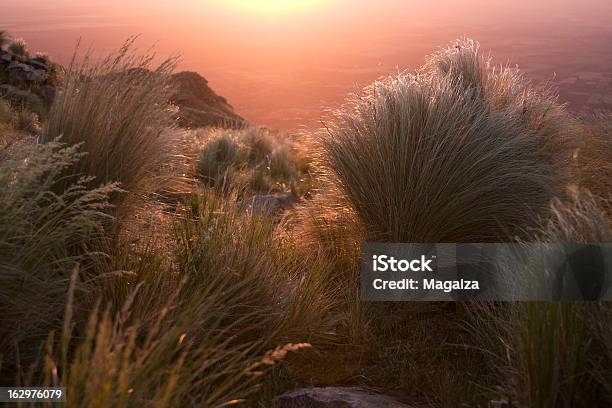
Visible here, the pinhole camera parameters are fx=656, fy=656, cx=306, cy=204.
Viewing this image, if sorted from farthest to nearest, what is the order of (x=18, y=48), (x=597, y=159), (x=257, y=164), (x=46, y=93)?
(x=18, y=48) < (x=46, y=93) < (x=257, y=164) < (x=597, y=159)

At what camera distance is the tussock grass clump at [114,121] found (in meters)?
3.81

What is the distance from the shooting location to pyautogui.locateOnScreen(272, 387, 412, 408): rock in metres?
Result: 2.81

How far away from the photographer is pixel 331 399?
9.29 ft

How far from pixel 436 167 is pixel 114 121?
2.06 meters

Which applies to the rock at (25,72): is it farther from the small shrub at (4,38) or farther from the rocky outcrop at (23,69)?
the small shrub at (4,38)

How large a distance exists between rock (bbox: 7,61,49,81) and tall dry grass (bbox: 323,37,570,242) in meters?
14.1

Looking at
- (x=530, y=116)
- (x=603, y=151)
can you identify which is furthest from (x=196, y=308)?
(x=603, y=151)

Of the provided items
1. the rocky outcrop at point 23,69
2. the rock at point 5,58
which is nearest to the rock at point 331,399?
the rocky outcrop at point 23,69

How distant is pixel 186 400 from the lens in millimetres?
2424

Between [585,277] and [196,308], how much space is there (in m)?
1.64

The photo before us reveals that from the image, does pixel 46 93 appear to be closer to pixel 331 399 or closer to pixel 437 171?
pixel 437 171

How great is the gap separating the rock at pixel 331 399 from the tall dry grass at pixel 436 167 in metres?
1.52

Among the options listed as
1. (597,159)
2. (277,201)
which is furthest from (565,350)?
(277,201)
